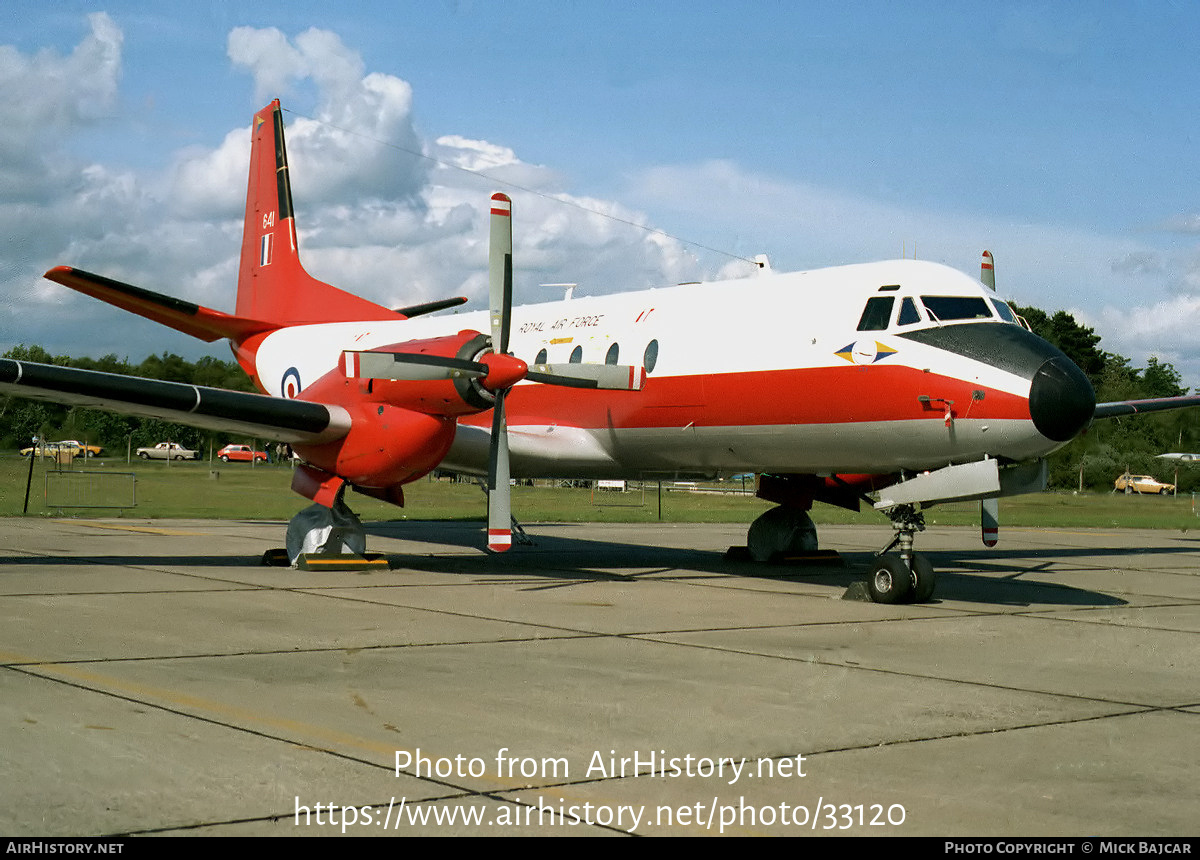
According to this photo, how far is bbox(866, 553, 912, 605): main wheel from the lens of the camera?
12258mm

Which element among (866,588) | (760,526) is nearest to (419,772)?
(866,588)

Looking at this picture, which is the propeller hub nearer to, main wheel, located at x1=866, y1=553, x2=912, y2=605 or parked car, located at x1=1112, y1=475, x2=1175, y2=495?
main wheel, located at x1=866, y1=553, x2=912, y2=605

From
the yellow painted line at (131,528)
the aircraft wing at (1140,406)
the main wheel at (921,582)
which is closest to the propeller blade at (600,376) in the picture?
the main wheel at (921,582)

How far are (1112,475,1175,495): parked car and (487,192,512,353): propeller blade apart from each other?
50998mm

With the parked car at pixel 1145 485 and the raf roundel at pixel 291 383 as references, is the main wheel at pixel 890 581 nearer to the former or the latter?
the raf roundel at pixel 291 383

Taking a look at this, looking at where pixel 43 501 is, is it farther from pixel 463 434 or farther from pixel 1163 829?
pixel 1163 829

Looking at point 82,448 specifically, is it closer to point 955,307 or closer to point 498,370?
point 498,370

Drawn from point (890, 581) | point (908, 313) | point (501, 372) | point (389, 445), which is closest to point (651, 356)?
point (501, 372)

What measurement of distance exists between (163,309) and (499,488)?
6918 millimetres

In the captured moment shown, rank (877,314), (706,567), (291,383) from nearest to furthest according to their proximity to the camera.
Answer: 1. (877,314)
2. (706,567)
3. (291,383)

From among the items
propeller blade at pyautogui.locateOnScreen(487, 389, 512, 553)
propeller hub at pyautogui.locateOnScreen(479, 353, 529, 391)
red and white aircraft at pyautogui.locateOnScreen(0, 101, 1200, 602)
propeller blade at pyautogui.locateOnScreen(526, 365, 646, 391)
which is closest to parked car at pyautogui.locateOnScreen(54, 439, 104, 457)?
red and white aircraft at pyautogui.locateOnScreen(0, 101, 1200, 602)

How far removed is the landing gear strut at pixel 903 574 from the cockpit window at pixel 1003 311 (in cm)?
223

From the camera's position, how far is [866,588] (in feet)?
42.0

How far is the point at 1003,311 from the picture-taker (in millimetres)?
12547
